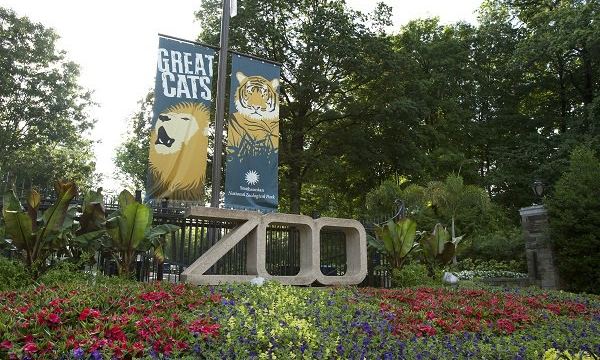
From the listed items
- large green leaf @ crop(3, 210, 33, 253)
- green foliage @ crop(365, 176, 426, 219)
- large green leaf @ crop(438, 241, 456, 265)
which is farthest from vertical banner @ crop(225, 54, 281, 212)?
green foliage @ crop(365, 176, 426, 219)

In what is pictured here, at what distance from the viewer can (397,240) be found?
11.0 metres

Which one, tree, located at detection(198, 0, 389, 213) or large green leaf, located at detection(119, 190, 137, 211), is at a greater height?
tree, located at detection(198, 0, 389, 213)

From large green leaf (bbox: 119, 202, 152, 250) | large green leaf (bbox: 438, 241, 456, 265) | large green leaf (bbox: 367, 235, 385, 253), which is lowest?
large green leaf (bbox: 438, 241, 456, 265)

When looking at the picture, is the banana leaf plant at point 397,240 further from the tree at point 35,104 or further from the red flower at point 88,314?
the tree at point 35,104

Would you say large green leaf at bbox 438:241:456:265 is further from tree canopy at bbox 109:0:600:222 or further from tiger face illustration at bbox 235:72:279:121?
tree canopy at bbox 109:0:600:222

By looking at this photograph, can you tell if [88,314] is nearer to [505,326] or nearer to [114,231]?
[114,231]

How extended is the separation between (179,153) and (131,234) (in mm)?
2289

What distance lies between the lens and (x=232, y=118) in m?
10.4

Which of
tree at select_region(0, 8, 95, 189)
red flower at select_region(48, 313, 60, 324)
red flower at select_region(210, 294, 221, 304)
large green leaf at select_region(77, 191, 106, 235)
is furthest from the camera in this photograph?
tree at select_region(0, 8, 95, 189)

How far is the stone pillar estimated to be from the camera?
46.9ft

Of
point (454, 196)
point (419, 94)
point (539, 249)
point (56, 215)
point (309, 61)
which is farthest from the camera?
point (419, 94)

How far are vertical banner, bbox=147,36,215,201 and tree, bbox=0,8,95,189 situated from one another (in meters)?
17.2

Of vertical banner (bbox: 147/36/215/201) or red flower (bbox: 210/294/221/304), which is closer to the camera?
red flower (bbox: 210/294/221/304)

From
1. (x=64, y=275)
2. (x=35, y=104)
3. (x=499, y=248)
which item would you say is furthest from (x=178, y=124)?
(x=35, y=104)
